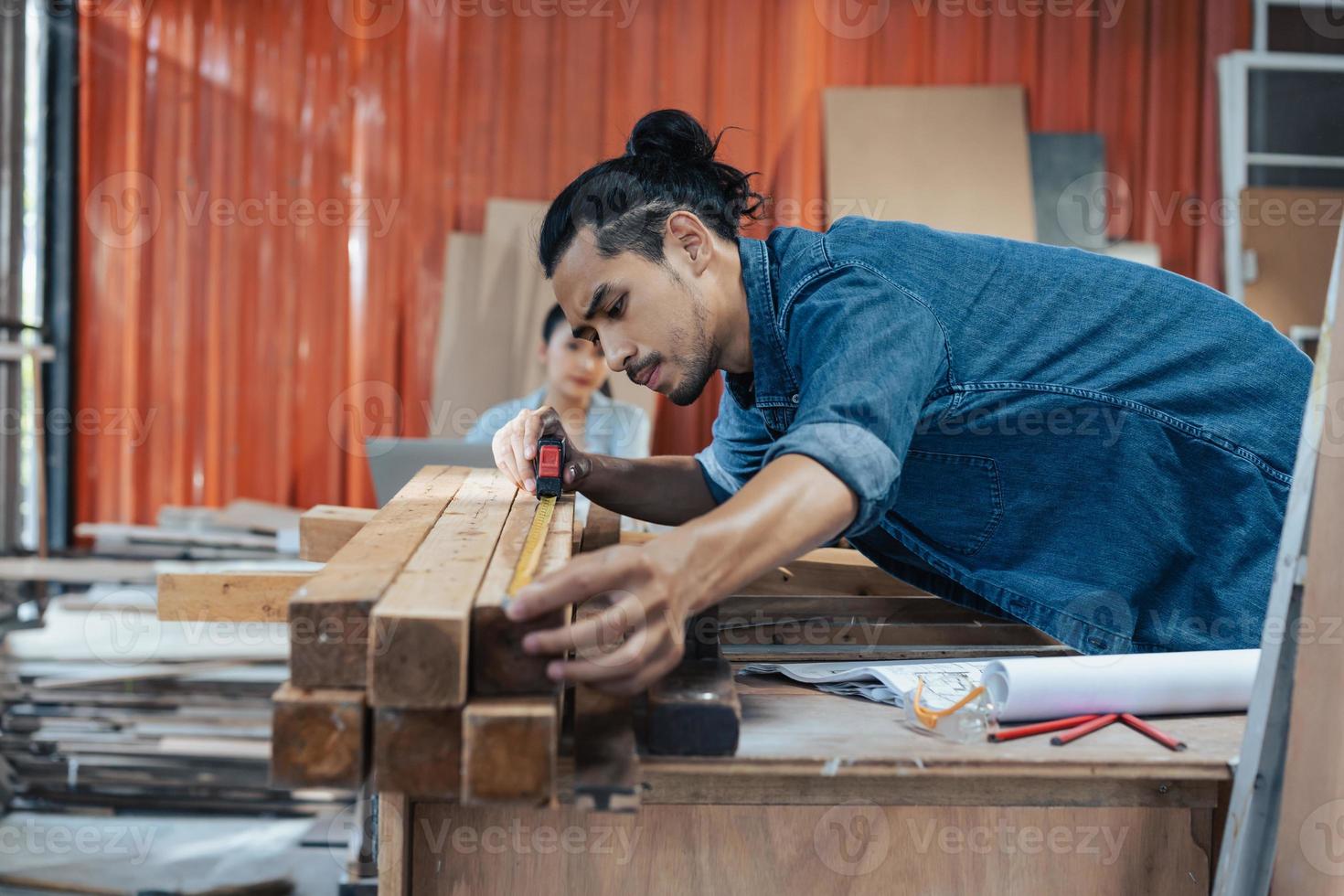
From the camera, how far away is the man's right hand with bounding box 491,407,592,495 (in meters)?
2.00

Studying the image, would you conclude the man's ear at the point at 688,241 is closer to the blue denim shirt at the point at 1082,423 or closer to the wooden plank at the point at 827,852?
the blue denim shirt at the point at 1082,423

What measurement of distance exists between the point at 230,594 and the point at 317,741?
2.93ft

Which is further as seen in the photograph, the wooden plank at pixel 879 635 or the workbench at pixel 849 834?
the wooden plank at pixel 879 635

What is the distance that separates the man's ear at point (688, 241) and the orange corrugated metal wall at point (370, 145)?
339 centimetres

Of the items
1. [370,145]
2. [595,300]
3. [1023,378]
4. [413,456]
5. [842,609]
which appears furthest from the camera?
[370,145]

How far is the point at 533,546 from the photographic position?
142 centimetres

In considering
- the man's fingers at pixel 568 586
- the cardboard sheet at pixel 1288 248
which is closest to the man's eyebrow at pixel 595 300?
the man's fingers at pixel 568 586

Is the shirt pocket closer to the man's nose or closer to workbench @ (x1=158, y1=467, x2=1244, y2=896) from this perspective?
workbench @ (x1=158, y1=467, x2=1244, y2=896)

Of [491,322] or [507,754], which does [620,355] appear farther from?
[491,322]

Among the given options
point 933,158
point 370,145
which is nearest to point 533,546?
point 933,158

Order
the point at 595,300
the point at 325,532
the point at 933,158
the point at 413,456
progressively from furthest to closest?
the point at 933,158 → the point at 413,456 → the point at 325,532 → the point at 595,300

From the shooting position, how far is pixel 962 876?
1364 millimetres

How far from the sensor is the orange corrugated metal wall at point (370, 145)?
5.14 meters

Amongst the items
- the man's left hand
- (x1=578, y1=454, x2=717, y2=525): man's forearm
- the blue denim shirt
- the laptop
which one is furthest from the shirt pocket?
the laptop
